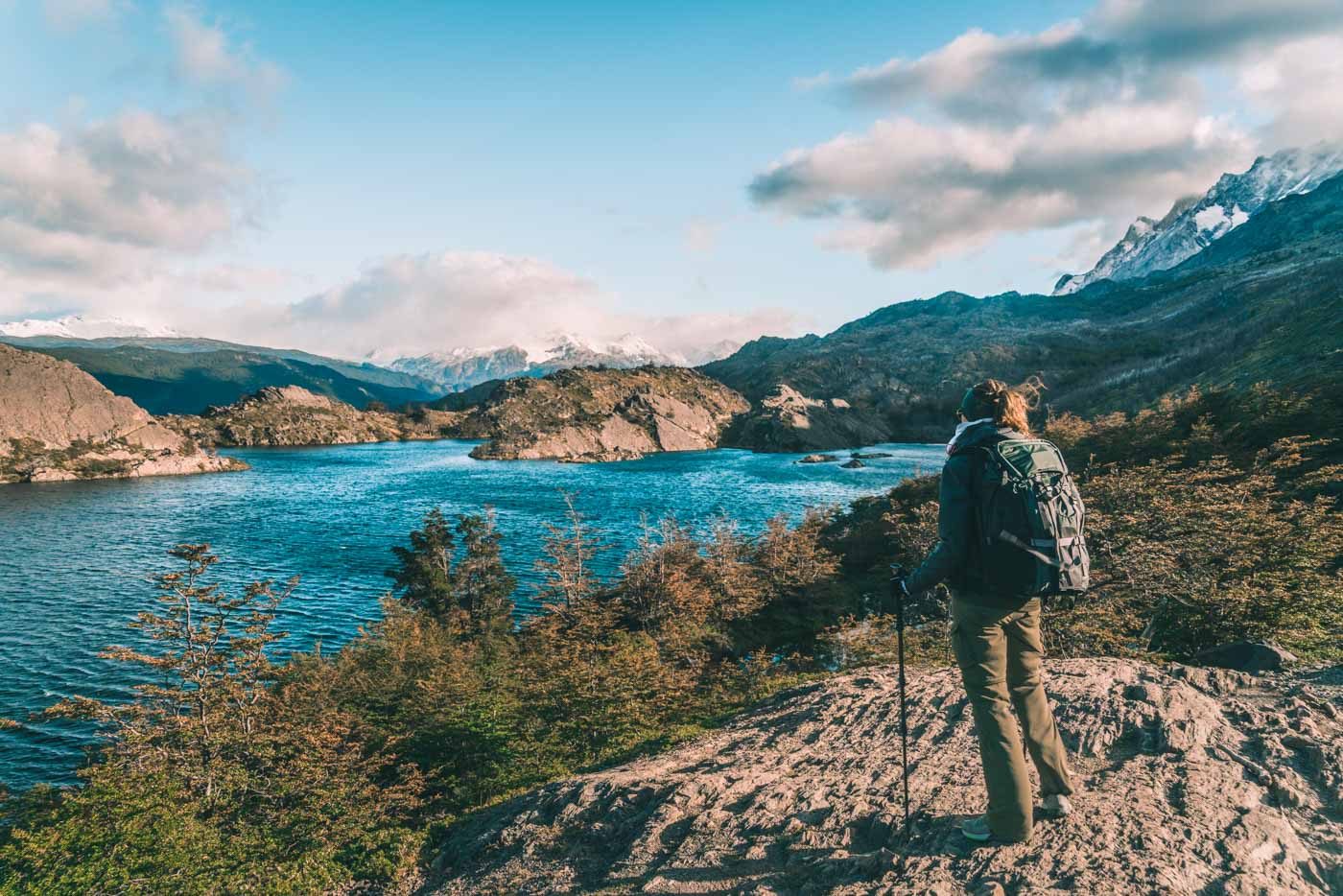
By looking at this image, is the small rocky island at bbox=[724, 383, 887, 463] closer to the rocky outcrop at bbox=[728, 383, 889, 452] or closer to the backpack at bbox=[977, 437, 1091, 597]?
the rocky outcrop at bbox=[728, 383, 889, 452]

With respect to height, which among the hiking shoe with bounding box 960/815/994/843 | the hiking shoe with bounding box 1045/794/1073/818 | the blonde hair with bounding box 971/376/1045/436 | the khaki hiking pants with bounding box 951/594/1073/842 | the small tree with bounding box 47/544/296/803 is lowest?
the small tree with bounding box 47/544/296/803

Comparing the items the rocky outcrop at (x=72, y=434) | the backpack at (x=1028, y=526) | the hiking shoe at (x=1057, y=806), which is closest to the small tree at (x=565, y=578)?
the hiking shoe at (x=1057, y=806)

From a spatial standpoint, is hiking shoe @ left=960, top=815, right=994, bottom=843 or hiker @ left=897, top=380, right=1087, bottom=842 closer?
hiker @ left=897, top=380, right=1087, bottom=842

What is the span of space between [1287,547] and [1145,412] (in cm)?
3867

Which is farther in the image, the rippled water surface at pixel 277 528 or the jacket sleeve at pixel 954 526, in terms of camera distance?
the rippled water surface at pixel 277 528

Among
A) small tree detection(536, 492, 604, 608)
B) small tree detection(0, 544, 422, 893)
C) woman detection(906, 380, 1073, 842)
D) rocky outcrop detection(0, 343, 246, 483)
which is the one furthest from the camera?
rocky outcrop detection(0, 343, 246, 483)

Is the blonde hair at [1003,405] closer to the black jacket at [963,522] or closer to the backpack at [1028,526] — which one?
the black jacket at [963,522]

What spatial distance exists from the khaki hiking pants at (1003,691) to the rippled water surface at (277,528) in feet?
88.9

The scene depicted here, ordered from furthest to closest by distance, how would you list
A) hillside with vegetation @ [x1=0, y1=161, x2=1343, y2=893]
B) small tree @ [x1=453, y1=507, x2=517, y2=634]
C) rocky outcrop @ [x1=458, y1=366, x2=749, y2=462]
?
rocky outcrop @ [x1=458, y1=366, x2=749, y2=462]
small tree @ [x1=453, y1=507, x2=517, y2=634]
hillside with vegetation @ [x1=0, y1=161, x2=1343, y2=893]

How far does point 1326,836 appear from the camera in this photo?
4.86 metres

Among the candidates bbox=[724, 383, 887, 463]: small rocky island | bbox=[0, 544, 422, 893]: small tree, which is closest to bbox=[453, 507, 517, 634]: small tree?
bbox=[0, 544, 422, 893]: small tree

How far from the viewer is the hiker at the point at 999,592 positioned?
4.59 meters

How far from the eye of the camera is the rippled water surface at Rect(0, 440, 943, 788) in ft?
91.1

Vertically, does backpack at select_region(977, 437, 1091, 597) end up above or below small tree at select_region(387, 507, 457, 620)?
above
